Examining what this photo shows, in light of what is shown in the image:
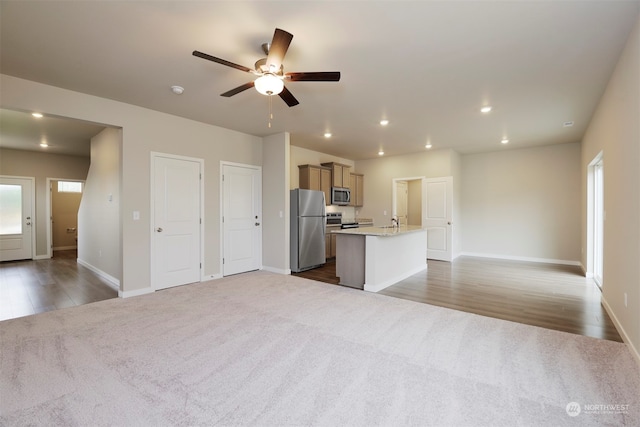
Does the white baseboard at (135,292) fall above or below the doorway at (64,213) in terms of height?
below

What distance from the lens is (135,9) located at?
2.17m

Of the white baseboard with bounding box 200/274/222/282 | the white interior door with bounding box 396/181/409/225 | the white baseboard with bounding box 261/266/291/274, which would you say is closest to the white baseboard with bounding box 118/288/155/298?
the white baseboard with bounding box 200/274/222/282

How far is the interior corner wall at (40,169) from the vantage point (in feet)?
22.8

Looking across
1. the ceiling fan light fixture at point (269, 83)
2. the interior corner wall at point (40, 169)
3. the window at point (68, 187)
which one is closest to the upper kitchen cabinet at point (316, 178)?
the ceiling fan light fixture at point (269, 83)

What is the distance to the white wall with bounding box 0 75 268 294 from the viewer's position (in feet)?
11.3

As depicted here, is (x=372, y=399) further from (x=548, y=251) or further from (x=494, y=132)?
(x=548, y=251)

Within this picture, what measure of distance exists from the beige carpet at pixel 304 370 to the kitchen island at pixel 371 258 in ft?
3.18

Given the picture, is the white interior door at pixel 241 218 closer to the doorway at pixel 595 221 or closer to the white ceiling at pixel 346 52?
the white ceiling at pixel 346 52

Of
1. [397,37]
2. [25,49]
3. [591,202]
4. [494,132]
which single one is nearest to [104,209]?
[25,49]

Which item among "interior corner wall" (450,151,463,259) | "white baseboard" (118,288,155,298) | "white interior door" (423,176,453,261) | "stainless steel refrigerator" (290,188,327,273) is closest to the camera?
"white baseboard" (118,288,155,298)

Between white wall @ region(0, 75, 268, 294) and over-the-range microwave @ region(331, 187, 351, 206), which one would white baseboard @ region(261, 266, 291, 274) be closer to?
white wall @ region(0, 75, 268, 294)

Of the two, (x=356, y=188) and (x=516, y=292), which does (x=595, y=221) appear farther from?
(x=356, y=188)

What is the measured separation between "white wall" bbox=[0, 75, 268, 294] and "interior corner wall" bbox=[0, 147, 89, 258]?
5.44 m

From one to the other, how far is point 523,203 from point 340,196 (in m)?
4.45
